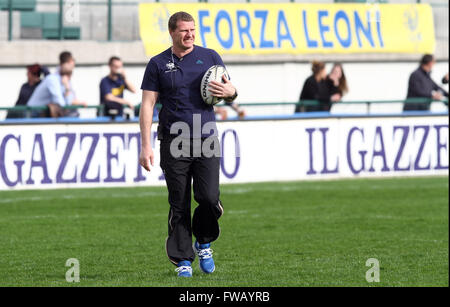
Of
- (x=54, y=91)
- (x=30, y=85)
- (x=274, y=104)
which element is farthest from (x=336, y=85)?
(x=30, y=85)

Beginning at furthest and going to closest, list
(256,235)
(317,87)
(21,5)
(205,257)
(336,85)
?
1. (21,5)
2. (336,85)
3. (317,87)
4. (256,235)
5. (205,257)

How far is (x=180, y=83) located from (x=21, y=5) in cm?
1527

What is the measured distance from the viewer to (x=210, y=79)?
8.32 metres

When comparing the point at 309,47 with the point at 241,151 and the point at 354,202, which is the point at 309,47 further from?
the point at 354,202

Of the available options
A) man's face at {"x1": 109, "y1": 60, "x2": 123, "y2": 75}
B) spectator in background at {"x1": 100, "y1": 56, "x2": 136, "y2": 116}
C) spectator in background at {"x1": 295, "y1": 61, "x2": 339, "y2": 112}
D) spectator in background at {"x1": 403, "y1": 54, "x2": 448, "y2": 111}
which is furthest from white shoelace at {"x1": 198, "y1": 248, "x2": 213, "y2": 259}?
spectator in background at {"x1": 403, "y1": 54, "x2": 448, "y2": 111}

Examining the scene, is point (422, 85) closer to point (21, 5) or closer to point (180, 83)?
point (21, 5)

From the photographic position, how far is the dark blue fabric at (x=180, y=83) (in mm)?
8438

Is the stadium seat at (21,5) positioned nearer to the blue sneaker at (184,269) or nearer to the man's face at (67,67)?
the man's face at (67,67)

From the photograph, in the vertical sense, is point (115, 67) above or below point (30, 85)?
above

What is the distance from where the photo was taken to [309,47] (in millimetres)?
24469

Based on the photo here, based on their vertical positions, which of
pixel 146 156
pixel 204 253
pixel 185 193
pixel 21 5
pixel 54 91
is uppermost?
pixel 21 5

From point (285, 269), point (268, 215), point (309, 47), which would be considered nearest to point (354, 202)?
point (268, 215)

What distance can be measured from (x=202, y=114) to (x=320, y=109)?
34.5 feet

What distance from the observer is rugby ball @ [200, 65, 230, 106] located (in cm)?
833
